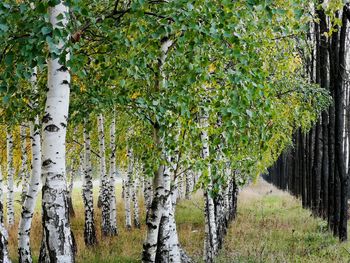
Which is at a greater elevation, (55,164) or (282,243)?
(55,164)

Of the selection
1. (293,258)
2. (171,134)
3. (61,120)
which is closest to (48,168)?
(61,120)

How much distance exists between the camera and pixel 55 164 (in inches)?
196

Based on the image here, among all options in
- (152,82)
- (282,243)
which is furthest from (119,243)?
(152,82)

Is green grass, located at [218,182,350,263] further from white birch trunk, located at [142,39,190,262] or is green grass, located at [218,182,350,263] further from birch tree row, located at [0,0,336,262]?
white birch trunk, located at [142,39,190,262]

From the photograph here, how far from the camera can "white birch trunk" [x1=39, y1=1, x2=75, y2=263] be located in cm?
500

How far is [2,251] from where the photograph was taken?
277 inches

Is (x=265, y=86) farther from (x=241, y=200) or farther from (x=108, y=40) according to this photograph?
(x=241, y=200)

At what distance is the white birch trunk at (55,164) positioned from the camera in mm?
4996

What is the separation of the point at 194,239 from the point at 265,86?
10413mm

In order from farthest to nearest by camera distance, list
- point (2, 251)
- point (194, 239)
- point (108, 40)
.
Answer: point (194, 239) → point (2, 251) → point (108, 40)

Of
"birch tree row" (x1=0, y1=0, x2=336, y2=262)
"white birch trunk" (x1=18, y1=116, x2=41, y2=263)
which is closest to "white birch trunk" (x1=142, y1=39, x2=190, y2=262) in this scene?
"birch tree row" (x1=0, y1=0, x2=336, y2=262)

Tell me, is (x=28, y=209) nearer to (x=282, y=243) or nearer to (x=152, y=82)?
(x=152, y=82)

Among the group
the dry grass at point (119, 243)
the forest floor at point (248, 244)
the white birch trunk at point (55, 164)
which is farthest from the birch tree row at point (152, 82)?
the dry grass at point (119, 243)

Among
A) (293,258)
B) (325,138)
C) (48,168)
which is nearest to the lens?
(48,168)
